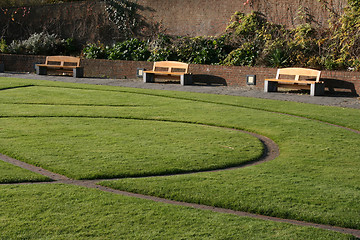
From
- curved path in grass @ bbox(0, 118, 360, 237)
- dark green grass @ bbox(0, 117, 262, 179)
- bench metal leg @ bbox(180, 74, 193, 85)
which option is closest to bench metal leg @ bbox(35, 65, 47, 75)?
bench metal leg @ bbox(180, 74, 193, 85)

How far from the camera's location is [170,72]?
58.0 feet

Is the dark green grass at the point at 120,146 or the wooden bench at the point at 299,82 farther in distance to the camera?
the wooden bench at the point at 299,82

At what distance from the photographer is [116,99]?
42.2 ft

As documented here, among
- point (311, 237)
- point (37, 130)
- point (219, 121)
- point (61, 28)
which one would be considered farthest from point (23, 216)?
point (61, 28)

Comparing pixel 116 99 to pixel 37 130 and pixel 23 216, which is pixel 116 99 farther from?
pixel 23 216

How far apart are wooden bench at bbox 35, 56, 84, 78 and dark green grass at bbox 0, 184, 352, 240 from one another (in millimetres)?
14766

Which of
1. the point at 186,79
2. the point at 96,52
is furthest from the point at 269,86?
the point at 96,52

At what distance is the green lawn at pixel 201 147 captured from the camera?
5199mm

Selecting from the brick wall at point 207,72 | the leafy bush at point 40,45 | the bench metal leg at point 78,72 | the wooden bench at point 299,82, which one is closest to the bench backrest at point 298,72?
the wooden bench at point 299,82

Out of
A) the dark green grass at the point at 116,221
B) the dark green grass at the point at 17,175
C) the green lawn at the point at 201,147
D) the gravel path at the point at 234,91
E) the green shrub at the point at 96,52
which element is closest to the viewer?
the dark green grass at the point at 116,221

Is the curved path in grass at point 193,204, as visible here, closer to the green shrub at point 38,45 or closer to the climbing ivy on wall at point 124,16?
the climbing ivy on wall at point 124,16

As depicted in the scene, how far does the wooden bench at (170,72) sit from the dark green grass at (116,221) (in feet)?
40.7

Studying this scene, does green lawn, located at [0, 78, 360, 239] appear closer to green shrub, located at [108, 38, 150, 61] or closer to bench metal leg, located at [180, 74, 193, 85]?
bench metal leg, located at [180, 74, 193, 85]

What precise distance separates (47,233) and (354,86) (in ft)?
39.5
